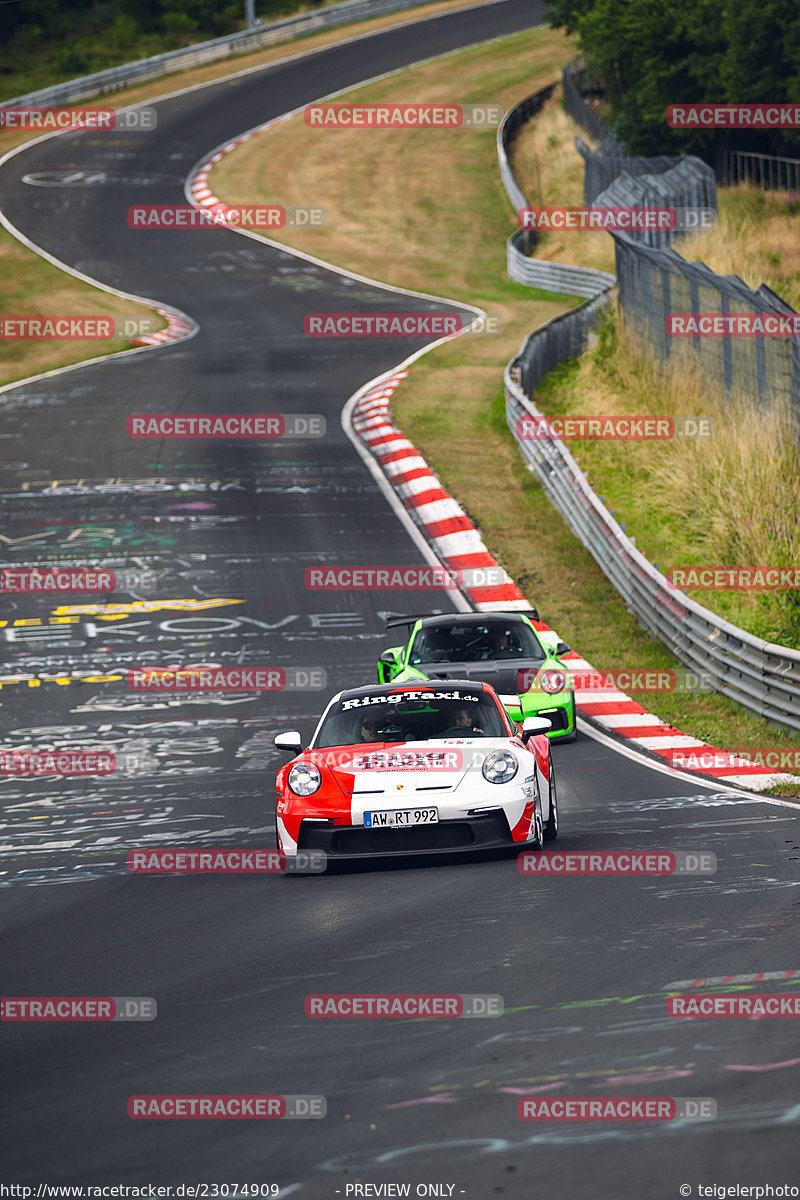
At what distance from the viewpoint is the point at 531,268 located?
44938mm

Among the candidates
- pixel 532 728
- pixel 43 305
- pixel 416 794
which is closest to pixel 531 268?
pixel 43 305

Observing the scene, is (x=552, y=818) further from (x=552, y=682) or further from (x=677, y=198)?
(x=677, y=198)

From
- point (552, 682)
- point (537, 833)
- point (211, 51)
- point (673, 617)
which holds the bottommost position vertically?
point (673, 617)

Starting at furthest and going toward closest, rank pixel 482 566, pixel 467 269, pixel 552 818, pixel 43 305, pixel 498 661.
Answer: pixel 467 269 → pixel 43 305 → pixel 482 566 → pixel 498 661 → pixel 552 818

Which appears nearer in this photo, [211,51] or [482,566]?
[482,566]

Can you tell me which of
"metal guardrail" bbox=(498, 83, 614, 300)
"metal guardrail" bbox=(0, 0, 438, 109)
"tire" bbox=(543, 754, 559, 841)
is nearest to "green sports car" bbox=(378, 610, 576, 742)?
"tire" bbox=(543, 754, 559, 841)

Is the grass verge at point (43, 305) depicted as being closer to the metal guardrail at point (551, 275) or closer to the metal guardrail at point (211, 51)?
the metal guardrail at point (551, 275)

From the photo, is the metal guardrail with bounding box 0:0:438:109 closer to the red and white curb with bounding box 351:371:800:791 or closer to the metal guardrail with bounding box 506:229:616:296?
the metal guardrail with bounding box 506:229:616:296

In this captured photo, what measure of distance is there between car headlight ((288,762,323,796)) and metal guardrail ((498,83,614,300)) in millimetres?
30640

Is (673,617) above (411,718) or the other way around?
the other way around

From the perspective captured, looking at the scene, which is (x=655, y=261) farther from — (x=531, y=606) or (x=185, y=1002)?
(x=185, y=1002)

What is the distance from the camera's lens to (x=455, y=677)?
15578 millimetres

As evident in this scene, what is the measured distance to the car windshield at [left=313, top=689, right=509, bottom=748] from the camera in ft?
37.8

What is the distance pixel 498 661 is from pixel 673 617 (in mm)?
3434
